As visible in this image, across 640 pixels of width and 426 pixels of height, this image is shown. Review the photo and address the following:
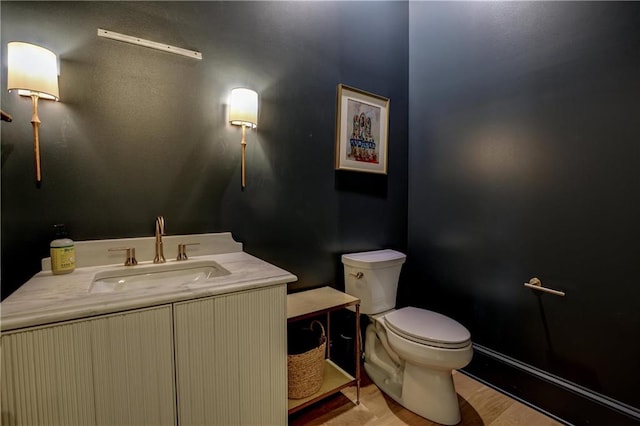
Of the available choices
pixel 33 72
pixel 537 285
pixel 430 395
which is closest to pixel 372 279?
pixel 430 395

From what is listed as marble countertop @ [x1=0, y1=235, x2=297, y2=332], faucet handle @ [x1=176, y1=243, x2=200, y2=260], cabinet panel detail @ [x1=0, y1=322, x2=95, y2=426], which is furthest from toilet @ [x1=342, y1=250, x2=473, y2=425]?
cabinet panel detail @ [x1=0, y1=322, x2=95, y2=426]

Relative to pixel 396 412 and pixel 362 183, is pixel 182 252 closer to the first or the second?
pixel 362 183

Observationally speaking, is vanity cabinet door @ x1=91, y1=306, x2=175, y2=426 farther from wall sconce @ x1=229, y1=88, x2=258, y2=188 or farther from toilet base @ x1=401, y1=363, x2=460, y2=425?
toilet base @ x1=401, y1=363, x2=460, y2=425

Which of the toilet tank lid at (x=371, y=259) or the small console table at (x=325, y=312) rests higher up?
the toilet tank lid at (x=371, y=259)

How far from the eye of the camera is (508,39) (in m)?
1.68

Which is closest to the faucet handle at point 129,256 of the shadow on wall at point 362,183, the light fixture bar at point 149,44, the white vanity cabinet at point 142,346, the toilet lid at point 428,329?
the white vanity cabinet at point 142,346

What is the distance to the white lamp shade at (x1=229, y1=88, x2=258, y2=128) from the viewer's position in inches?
57.7

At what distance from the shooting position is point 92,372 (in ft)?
2.70

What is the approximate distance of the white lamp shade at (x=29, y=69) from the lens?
1019mm

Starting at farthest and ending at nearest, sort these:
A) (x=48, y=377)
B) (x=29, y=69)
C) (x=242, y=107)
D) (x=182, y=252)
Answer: (x=242, y=107), (x=182, y=252), (x=29, y=69), (x=48, y=377)

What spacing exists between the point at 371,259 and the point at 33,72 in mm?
1764

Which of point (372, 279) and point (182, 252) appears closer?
point (182, 252)

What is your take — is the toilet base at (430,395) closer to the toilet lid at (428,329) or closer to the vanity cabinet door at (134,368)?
the toilet lid at (428,329)

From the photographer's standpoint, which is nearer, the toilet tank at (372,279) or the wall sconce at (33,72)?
the wall sconce at (33,72)
